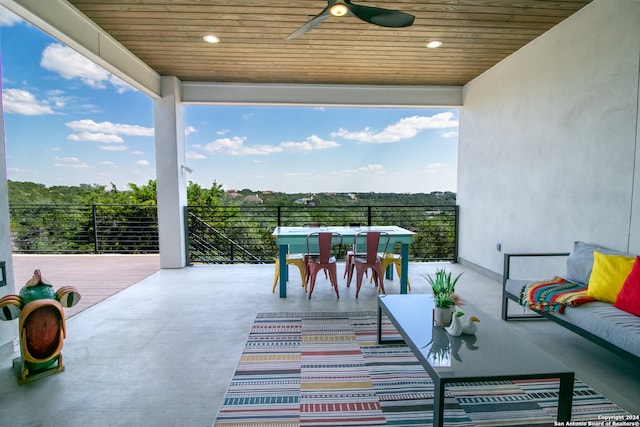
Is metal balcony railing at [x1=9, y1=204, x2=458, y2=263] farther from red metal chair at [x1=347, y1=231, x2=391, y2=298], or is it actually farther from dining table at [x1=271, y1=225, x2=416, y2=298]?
red metal chair at [x1=347, y1=231, x2=391, y2=298]

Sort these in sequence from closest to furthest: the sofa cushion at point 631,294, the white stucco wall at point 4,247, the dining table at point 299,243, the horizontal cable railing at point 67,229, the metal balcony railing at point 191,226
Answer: the sofa cushion at point 631,294
the white stucco wall at point 4,247
the dining table at point 299,243
the metal balcony railing at point 191,226
the horizontal cable railing at point 67,229

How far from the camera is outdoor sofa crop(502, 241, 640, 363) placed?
6.46ft

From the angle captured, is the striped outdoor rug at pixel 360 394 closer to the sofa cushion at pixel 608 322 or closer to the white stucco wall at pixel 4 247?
the sofa cushion at pixel 608 322

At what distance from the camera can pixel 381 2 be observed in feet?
9.44

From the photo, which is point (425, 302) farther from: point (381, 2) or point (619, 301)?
point (381, 2)

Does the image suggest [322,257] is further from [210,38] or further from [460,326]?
[210,38]

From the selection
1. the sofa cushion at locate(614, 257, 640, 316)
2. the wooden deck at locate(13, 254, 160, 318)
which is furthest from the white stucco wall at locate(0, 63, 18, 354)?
the sofa cushion at locate(614, 257, 640, 316)

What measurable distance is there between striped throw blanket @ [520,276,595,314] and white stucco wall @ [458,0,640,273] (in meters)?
0.57

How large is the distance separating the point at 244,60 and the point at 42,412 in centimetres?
404

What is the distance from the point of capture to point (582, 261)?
2.76 m

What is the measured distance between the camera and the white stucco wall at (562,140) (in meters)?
2.65

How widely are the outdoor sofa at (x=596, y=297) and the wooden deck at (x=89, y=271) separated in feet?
14.6

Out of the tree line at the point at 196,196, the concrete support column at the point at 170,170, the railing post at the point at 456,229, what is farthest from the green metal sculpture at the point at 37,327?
the railing post at the point at 456,229

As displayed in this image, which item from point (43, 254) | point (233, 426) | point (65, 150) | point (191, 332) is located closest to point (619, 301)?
point (233, 426)
